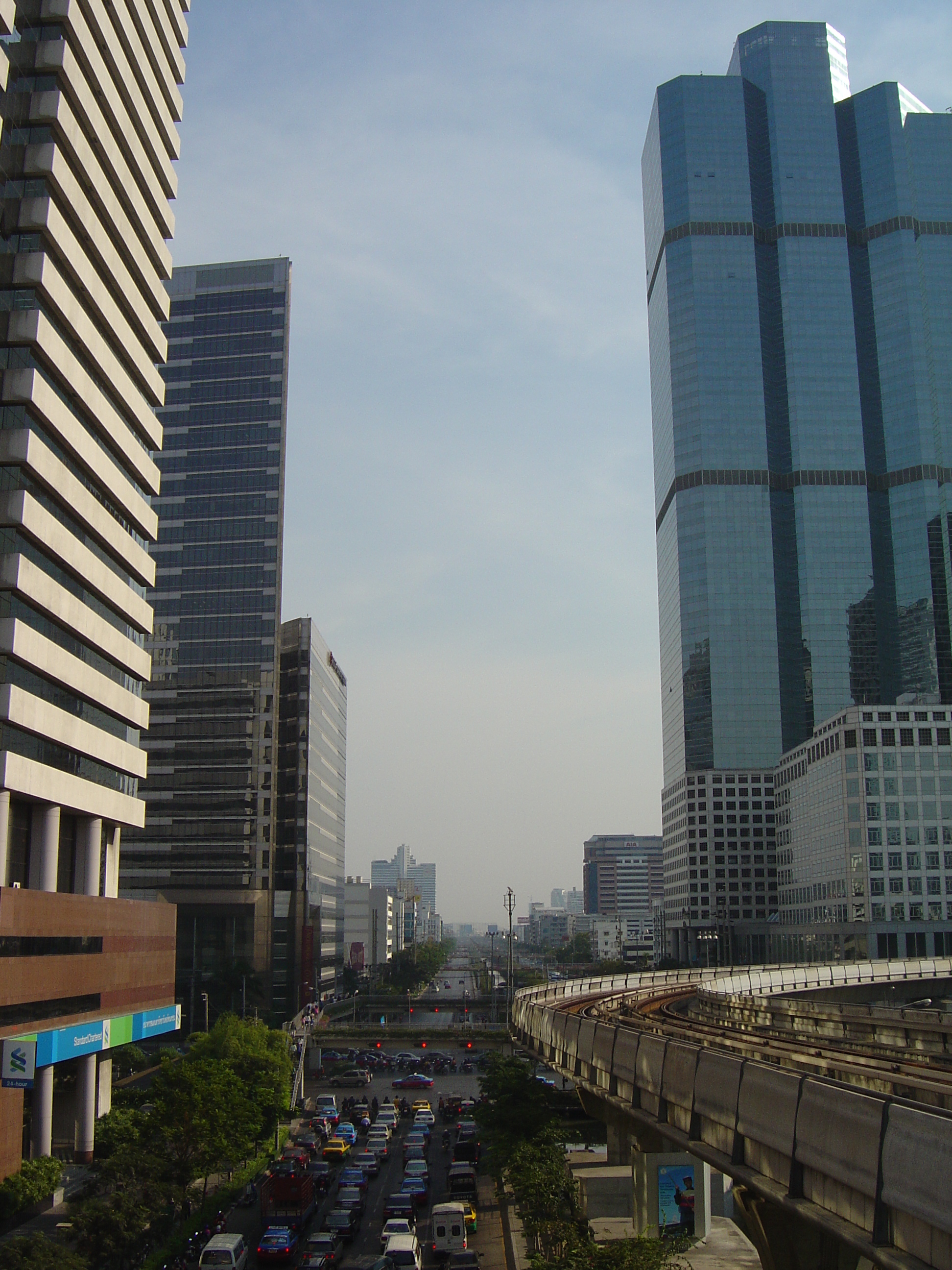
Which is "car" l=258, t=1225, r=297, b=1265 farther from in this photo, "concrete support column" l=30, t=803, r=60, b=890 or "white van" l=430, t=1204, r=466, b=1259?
"concrete support column" l=30, t=803, r=60, b=890

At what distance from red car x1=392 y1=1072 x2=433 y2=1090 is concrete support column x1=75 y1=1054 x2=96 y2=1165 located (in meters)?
Answer: 38.4

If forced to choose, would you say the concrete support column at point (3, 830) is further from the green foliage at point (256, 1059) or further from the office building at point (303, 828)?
the office building at point (303, 828)

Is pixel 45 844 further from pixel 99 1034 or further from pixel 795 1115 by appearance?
pixel 795 1115

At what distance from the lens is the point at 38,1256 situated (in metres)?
35.8

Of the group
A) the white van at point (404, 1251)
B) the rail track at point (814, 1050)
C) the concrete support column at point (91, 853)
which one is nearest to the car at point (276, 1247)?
the white van at point (404, 1251)

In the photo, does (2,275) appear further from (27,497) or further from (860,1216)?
(860,1216)

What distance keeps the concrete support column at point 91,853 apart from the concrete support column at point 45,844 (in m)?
6.18

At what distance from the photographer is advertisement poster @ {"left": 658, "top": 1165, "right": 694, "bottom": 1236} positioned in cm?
4191

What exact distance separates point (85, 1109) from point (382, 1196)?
18782 mm

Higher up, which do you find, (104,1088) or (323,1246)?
(104,1088)

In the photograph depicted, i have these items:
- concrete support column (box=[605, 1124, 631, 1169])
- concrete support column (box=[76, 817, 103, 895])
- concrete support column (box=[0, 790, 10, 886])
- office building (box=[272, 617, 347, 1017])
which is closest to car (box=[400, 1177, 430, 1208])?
concrete support column (box=[605, 1124, 631, 1169])

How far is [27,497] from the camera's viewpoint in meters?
57.9

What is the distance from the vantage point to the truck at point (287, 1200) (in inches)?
1924

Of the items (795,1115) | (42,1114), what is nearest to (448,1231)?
(42,1114)
